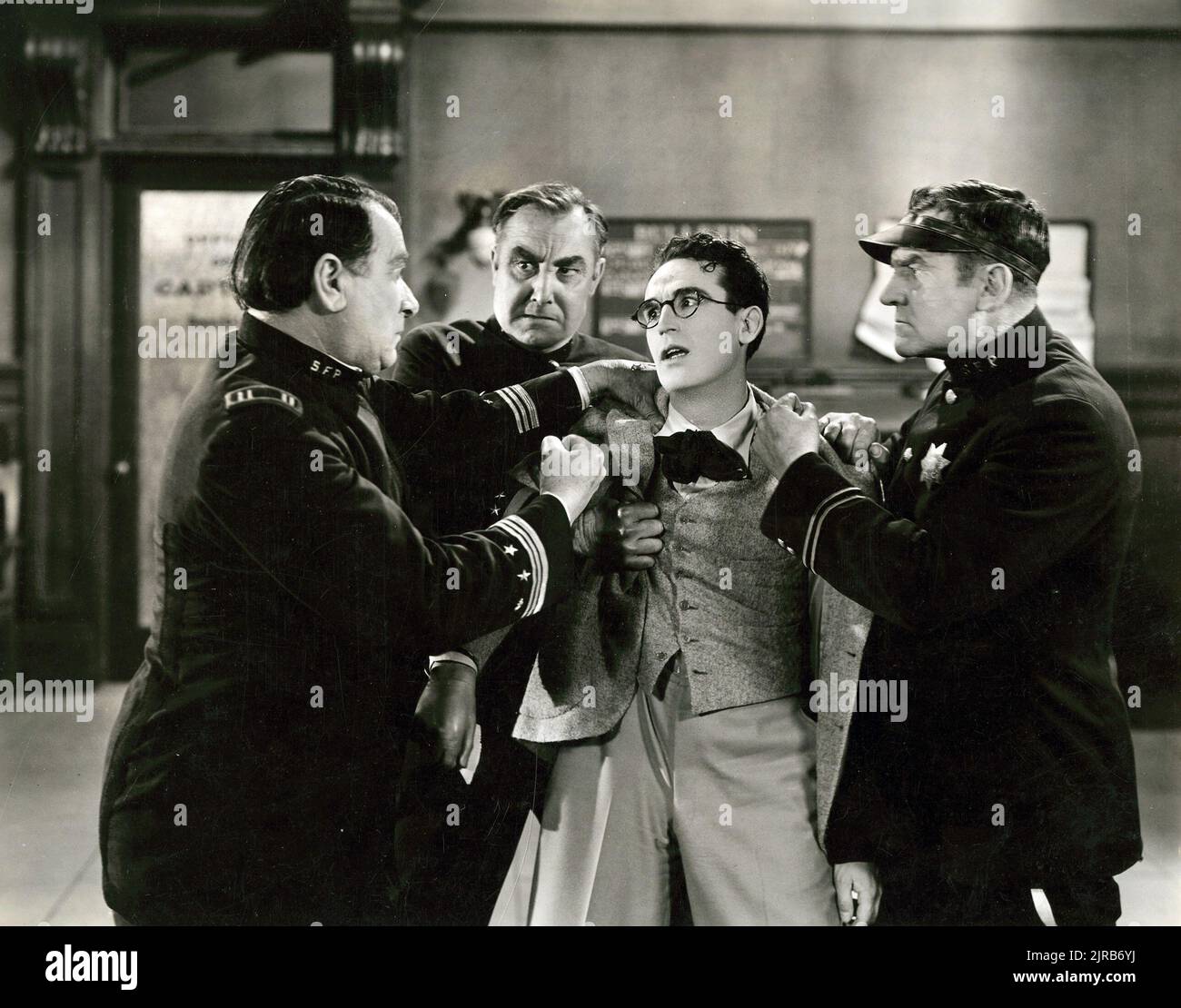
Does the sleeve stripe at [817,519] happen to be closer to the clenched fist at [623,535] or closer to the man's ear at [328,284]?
the clenched fist at [623,535]

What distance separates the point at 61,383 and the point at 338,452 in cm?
310

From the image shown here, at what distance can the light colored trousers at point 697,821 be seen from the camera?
2.61 m

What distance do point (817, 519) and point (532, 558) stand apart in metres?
0.68

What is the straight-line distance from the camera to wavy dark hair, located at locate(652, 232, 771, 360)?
2723mm

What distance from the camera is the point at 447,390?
10.1 feet

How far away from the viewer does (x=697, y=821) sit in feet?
8.55

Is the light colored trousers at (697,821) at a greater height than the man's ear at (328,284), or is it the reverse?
the man's ear at (328,284)

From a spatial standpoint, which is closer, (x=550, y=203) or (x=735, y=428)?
(x=735, y=428)

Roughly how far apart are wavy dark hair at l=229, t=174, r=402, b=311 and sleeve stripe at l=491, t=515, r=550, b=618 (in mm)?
738

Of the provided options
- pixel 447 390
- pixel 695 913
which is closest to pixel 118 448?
pixel 447 390

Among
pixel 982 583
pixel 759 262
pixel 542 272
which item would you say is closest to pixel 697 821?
pixel 982 583

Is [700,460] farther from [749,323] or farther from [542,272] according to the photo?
[542,272]

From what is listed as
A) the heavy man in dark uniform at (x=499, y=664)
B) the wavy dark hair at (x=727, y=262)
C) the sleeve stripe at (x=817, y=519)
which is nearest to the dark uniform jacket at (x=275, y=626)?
the heavy man in dark uniform at (x=499, y=664)
